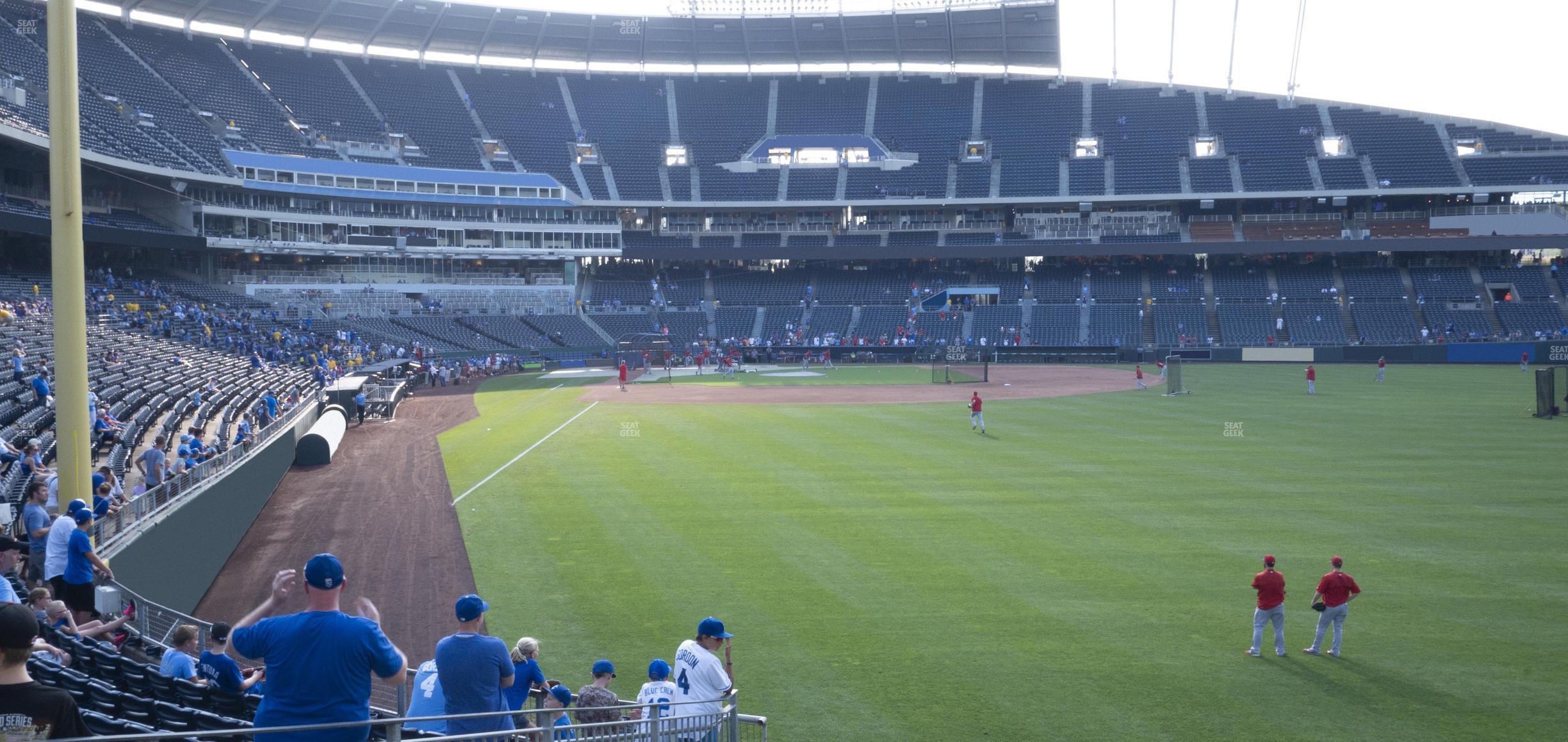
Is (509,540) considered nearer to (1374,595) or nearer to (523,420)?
(1374,595)

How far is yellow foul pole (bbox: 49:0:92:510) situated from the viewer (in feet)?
38.3

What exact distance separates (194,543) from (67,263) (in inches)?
215

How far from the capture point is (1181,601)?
46.1 ft

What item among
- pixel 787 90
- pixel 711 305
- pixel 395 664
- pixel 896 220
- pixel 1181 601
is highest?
pixel 787 90

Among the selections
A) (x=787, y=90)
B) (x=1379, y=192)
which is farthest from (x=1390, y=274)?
(x=787, y=90)

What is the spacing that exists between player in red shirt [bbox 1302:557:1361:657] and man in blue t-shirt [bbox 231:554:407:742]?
10.4m

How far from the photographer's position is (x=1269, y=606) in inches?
472

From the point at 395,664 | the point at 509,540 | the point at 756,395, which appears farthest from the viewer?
the point at 756,395

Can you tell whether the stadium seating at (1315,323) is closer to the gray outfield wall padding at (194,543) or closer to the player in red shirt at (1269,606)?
the player in red shirt at (1269,606)

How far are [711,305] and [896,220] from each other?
16.1m

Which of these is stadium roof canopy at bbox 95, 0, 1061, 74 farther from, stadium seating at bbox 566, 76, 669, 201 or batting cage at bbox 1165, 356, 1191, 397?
batting cage at bbox 1165, 356, 1191, 397

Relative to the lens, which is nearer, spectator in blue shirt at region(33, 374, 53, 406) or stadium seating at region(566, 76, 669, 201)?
spectator in blue shirt at region(33, 374, 53, 406)

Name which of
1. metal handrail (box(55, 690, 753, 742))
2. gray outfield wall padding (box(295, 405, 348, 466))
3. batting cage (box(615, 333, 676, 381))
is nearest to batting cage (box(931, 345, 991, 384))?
batting cage (box(615, 333, 676, 381))

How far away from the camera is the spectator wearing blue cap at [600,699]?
314 inches
